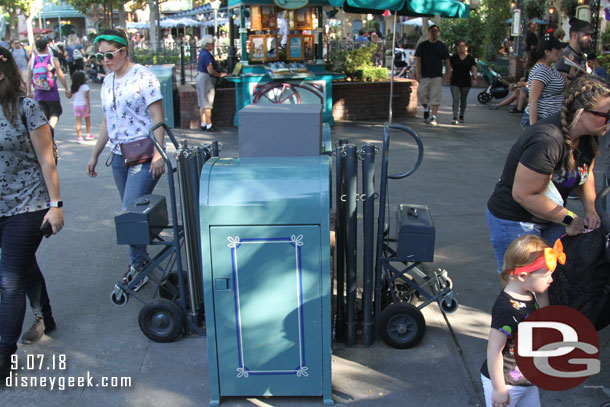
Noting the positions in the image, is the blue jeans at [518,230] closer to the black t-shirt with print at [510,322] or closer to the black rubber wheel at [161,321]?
the black t-shirt with print at [510,322]

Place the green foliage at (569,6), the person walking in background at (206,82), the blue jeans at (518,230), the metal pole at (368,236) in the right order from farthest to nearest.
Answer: the green foliage at (569,6) < the person walking in background at (206,82) < the metal pole at (368,236) < the blue jeans at (518,230)

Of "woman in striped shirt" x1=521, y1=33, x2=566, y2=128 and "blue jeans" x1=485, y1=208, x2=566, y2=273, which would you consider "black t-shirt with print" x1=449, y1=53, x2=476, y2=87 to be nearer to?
"woman in striped shirt" x1=521, y1=33, x2=566, y2=128

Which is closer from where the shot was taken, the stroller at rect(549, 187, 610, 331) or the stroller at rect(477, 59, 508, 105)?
the stroller at rect(549, 187, 610, 331)

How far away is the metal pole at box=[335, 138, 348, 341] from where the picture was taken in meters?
3.58

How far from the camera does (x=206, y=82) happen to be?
11438 millimetres

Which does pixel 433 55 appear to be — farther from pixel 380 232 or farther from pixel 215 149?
pixel 380 232

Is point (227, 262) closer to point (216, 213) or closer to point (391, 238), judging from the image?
point (216, 213)

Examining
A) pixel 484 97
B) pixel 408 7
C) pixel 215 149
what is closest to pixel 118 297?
pixel 215 149

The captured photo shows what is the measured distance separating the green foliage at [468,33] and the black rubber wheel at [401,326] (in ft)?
61.3

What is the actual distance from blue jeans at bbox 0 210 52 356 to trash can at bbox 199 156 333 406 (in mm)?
1231

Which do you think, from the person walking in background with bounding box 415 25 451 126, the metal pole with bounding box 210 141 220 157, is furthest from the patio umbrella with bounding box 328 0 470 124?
the metal pole with bounding box 210 141 220 157

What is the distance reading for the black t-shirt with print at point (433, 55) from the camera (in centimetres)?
1177

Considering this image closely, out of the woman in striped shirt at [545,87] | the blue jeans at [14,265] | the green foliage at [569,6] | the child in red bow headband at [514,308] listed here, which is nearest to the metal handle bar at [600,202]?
the child in red bow headband at [514,308]

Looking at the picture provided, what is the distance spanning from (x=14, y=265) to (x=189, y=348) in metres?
1.14
